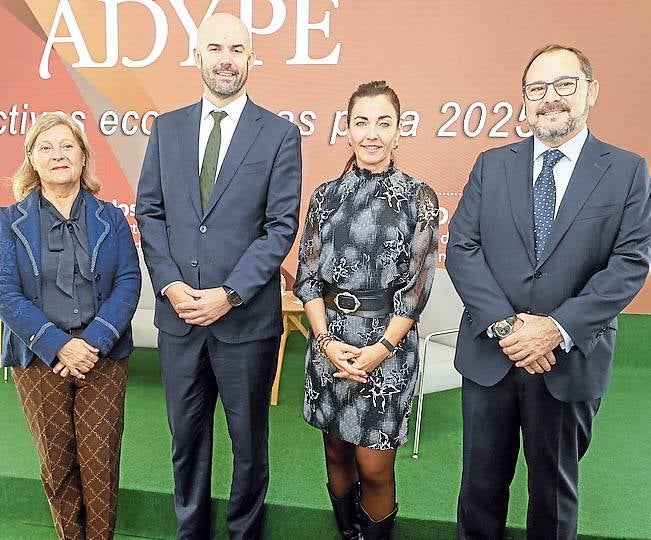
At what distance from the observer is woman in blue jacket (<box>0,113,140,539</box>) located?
2135 millimetres

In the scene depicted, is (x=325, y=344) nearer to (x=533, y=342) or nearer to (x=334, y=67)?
(x=533, y=342)

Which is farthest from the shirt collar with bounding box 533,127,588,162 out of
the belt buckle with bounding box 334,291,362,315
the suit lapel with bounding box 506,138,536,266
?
the belt buckle with bounding box 334,291,362,315

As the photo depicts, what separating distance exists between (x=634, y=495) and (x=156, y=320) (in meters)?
2.04

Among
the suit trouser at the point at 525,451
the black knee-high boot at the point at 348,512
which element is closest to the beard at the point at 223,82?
the suit trouser at the point at 525,451

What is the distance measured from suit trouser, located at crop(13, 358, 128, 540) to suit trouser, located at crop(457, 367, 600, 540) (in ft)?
3.91

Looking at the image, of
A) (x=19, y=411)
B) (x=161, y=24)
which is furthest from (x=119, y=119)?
(x=19, y=411)

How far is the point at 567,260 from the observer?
189 centimetres

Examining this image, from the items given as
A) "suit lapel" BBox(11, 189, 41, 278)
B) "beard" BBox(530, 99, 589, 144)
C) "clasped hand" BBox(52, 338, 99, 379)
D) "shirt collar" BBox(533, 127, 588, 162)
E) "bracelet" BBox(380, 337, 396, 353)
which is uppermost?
"beard" BBox(530, 99, 589, 144)

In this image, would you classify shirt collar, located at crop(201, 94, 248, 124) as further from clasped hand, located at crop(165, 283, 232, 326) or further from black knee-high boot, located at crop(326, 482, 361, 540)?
black knee-high boot, located at crop(326, 482, 361, 540)

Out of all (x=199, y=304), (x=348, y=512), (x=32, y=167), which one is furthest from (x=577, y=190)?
(x=32, y=167)

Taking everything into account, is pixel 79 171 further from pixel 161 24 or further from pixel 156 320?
pixel 161 24

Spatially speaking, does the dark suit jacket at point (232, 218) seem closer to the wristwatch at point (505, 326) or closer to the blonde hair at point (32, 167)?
the blonde hair at point (32, 167)

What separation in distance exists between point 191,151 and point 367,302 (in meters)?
0.78

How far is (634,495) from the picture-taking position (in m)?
2.70
